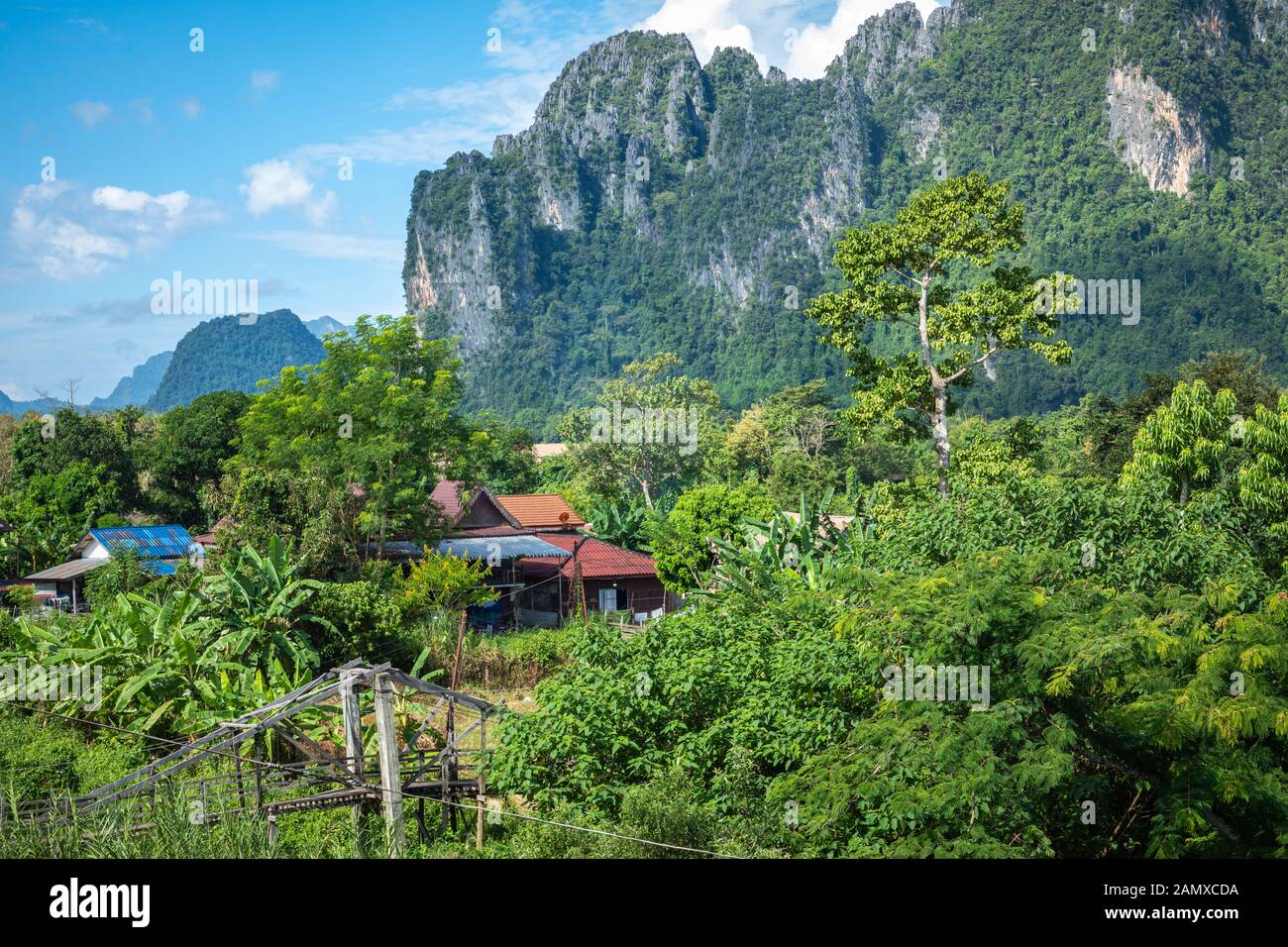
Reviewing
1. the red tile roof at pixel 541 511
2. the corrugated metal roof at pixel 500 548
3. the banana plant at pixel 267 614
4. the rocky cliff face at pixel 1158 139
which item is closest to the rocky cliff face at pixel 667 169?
the rocky cliff face at pixel 1158 139

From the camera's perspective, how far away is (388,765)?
9.42 meters

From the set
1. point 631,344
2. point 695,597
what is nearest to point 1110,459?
point 695,597

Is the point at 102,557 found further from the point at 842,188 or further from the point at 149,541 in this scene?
the point at 842,188

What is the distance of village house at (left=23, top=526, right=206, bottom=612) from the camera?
85.9 feet

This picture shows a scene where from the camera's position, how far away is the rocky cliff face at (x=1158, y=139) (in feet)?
400

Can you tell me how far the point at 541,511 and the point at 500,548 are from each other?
6.85 m

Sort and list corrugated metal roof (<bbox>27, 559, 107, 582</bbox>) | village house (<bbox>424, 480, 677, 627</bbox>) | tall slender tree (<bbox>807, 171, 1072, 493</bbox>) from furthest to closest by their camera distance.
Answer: corrugated metal roof (<bbox>27, 559, 107, 582</bbox>), village house (<bbox>424, 480, 677, 627</bbox>), tall slender tree (<bbox>807, 171, 1072, 493</bbox>)

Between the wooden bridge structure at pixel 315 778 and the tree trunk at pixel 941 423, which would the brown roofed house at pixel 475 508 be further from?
the wooden bridge structure at pixel 315 778

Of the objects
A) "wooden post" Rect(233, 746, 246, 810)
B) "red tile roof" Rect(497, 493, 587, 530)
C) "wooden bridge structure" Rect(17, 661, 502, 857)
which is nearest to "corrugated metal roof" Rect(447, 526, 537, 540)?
"red tile roof" Rect(497, 493, 587, 530)

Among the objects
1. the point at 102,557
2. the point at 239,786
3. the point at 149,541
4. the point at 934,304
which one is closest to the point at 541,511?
the point at 149,541

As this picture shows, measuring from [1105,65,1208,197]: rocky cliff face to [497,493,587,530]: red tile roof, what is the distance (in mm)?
110798

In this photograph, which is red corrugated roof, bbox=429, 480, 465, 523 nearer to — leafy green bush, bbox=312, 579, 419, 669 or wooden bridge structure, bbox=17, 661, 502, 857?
leafy green bush, bbox=312, 579, 419, 669

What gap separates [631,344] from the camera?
152875mm
